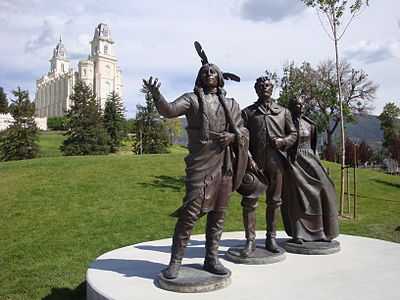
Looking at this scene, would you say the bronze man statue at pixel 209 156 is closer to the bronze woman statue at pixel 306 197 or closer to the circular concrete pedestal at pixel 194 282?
the circular concrete pedestal at pixel 194 282

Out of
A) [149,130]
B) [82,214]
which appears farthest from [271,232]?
[149,130]

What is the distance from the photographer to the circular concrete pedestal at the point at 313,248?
5.86 meters

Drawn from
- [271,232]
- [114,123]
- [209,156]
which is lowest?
[271,232]

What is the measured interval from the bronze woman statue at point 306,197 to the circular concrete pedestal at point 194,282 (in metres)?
2.11

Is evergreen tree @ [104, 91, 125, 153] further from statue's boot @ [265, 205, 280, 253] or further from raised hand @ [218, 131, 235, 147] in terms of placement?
raised hand @ [218, 131, 235, 147]

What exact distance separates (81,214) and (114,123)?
24.2 m

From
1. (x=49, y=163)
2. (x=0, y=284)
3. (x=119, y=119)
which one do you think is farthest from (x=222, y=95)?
(x=119, y=119)

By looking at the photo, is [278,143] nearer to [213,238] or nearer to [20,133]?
[213,238]

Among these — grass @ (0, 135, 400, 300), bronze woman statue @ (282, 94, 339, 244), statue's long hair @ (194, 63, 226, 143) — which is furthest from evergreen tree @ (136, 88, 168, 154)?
statue's long hair @ (194, 63, 226, 143)

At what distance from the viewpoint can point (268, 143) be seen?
564 centimetres

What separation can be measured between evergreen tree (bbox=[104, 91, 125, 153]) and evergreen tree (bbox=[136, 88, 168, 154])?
2022mm

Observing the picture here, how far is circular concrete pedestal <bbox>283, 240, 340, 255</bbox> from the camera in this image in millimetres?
5859

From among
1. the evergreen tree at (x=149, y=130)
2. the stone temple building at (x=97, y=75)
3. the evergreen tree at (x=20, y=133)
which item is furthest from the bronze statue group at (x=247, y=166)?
the stone temple building at (x=97, y=75)

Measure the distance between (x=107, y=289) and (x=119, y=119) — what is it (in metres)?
32.4
